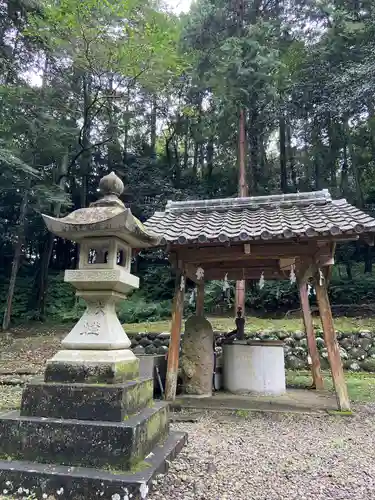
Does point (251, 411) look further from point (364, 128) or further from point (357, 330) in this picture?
point (364, 128)

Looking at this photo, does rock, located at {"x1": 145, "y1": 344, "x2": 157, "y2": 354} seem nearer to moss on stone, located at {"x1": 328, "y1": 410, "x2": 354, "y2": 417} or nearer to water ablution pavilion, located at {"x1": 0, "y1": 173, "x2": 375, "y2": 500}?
water ablution pavilion, located at {"x1": 0, "y1": 173, "x2": 375, "y2": 500}

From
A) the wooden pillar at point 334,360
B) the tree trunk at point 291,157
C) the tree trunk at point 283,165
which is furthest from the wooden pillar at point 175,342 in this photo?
the tree trunk at point 291,157

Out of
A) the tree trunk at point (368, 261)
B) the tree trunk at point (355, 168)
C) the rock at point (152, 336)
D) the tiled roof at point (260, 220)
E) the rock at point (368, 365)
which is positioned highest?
the tree trunk at point (355, 168)

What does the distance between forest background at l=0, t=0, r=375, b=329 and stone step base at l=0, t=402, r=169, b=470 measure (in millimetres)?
→ 7351

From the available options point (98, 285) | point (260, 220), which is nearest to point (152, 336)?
point (260, 220)

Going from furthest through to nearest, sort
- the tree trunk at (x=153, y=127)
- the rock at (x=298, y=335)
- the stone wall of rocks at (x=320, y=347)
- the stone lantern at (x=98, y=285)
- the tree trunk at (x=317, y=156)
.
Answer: the tree trunk at (x=153, y=127) → the tree trunk at (x=317, y=156) → the rock at (x=298, y=335) → the stone wall of rocks at (x=320, y=347) → the stone lantern at (x=98, y=285)

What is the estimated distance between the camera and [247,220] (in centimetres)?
545

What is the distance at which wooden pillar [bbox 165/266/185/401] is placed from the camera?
5.34 meters

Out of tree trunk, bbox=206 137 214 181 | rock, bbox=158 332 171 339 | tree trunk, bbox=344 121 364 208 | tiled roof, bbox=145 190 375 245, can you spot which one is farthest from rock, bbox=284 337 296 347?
tree trunk, bbox=206 137 214 181

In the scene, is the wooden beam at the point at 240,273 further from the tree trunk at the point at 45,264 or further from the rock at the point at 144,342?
the tree trunk at the point at 45,264

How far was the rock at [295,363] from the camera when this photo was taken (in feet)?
29.7

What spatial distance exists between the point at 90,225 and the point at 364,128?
48.0ft

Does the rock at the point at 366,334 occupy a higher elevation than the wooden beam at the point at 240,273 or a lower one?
lower

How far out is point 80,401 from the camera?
2.71 metres
